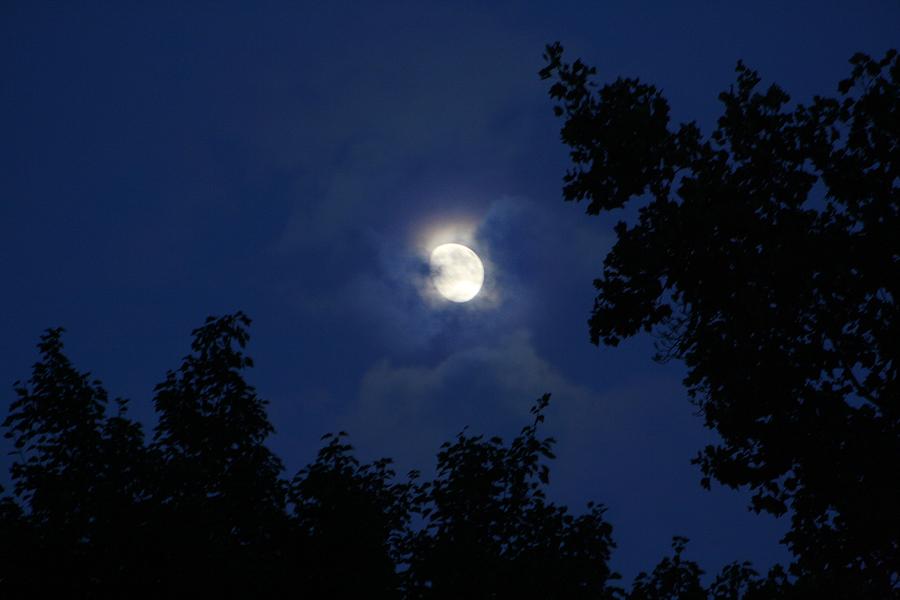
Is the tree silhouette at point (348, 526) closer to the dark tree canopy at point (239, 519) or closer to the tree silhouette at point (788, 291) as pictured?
the dark tree canopy at point (239, 519)

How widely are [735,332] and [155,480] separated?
32.0 feet

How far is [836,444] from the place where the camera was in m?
12.7

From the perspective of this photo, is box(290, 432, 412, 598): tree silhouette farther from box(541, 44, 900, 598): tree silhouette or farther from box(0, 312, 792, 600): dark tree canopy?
box(541, 44, 900, 598): tree silhouette

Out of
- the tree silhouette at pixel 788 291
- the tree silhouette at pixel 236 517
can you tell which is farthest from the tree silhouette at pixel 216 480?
the tree silhouette at pixel 788 291

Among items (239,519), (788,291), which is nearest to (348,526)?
(239,519)

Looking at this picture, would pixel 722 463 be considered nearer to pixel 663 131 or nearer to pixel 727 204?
pixel 727 204

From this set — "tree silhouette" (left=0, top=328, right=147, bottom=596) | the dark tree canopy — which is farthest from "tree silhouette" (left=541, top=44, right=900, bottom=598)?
"tree silhouette" (left=0, top=328, right=147, bottom=596)

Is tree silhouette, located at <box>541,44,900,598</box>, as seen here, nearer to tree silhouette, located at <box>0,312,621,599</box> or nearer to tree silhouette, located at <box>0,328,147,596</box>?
tree silhouette, located at <box>0,312,621,599</box>

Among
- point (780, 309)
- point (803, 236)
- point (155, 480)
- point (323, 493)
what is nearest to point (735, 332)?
point (780, 309)

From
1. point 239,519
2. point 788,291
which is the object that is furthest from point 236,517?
point 788,291

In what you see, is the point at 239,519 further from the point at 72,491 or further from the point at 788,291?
the point at 788,291

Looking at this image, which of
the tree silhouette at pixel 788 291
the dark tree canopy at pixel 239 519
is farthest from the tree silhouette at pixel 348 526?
the tree silhouette at pixel 788 291

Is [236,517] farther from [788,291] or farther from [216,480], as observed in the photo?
[788,291]

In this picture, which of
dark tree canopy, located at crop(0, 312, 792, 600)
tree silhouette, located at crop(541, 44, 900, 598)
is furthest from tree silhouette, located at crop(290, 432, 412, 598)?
tree silhouette, located at crop(541, 44, 900, 598)
